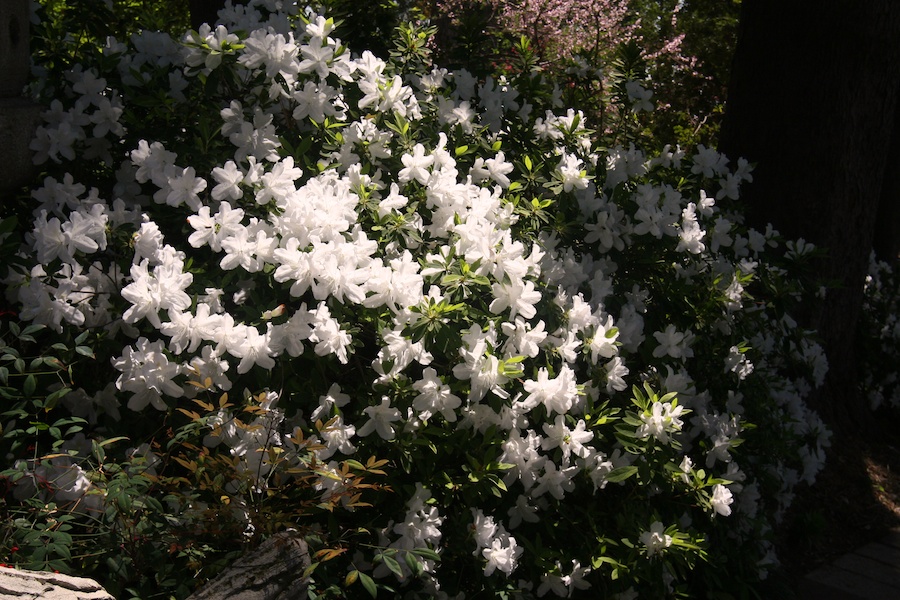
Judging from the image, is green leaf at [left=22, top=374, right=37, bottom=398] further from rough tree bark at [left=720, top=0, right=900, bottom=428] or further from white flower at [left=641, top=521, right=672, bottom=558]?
rough tree bark at [left=720, top=0, right=900, bottom=428]

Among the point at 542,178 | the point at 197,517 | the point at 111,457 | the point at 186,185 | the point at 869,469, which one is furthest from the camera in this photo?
the point at 869,469

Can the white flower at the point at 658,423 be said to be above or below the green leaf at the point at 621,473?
above

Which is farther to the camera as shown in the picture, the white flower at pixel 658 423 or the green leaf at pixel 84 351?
the white flower at pixel 658 423

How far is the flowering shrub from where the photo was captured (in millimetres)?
2584

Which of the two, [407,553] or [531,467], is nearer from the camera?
[407,553]

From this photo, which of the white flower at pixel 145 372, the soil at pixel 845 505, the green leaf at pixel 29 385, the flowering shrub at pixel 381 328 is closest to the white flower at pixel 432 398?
the flowering shrub at pixel 381 328

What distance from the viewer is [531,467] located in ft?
9.25

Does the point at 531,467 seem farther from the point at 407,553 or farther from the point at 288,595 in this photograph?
the point at 288,595

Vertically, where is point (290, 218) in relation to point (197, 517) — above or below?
above

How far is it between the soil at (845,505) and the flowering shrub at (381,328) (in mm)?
1363

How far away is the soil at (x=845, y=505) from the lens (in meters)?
4.88

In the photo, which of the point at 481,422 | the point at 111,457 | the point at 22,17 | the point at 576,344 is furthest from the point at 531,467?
the point at 22,17

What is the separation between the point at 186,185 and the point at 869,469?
197 inches

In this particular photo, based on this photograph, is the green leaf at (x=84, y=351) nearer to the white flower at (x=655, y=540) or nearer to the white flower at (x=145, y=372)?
the white flower at (x=145, y=372)
